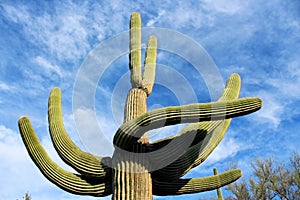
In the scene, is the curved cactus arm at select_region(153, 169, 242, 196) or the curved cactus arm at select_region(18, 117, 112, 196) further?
the curved cactus arm at select_region(153, 169, 242, 196)

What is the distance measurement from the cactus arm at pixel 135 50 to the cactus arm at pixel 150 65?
89 mm

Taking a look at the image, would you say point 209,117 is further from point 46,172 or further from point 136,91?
point 46,172

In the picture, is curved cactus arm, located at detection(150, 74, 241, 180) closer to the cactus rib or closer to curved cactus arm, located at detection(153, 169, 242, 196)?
curved cactus arm, located at detection(153, 169, 242, 196)

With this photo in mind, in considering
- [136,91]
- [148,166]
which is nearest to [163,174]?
[148,166]

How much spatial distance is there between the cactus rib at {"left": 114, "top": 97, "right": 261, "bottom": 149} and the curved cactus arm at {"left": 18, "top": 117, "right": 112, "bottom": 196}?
32.0 inches

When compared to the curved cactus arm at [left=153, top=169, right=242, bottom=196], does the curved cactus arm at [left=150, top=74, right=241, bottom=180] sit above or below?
above

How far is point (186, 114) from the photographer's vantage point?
3.17m

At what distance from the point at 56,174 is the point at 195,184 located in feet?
5.55

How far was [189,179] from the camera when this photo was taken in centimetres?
391

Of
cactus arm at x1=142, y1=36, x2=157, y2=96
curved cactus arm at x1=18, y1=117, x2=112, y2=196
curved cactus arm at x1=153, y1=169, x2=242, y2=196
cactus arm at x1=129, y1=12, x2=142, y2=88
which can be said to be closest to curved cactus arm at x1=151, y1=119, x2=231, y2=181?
curved cactus arm at x1=153, y1=169, x2=242, y2=196

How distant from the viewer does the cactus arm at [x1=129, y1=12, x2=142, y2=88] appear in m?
4.42

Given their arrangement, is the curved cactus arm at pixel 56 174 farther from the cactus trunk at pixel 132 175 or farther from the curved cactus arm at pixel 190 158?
the curved cactus arm at pixel 190 158

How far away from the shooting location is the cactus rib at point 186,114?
315cm

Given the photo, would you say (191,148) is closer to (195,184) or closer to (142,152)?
(195,184)
